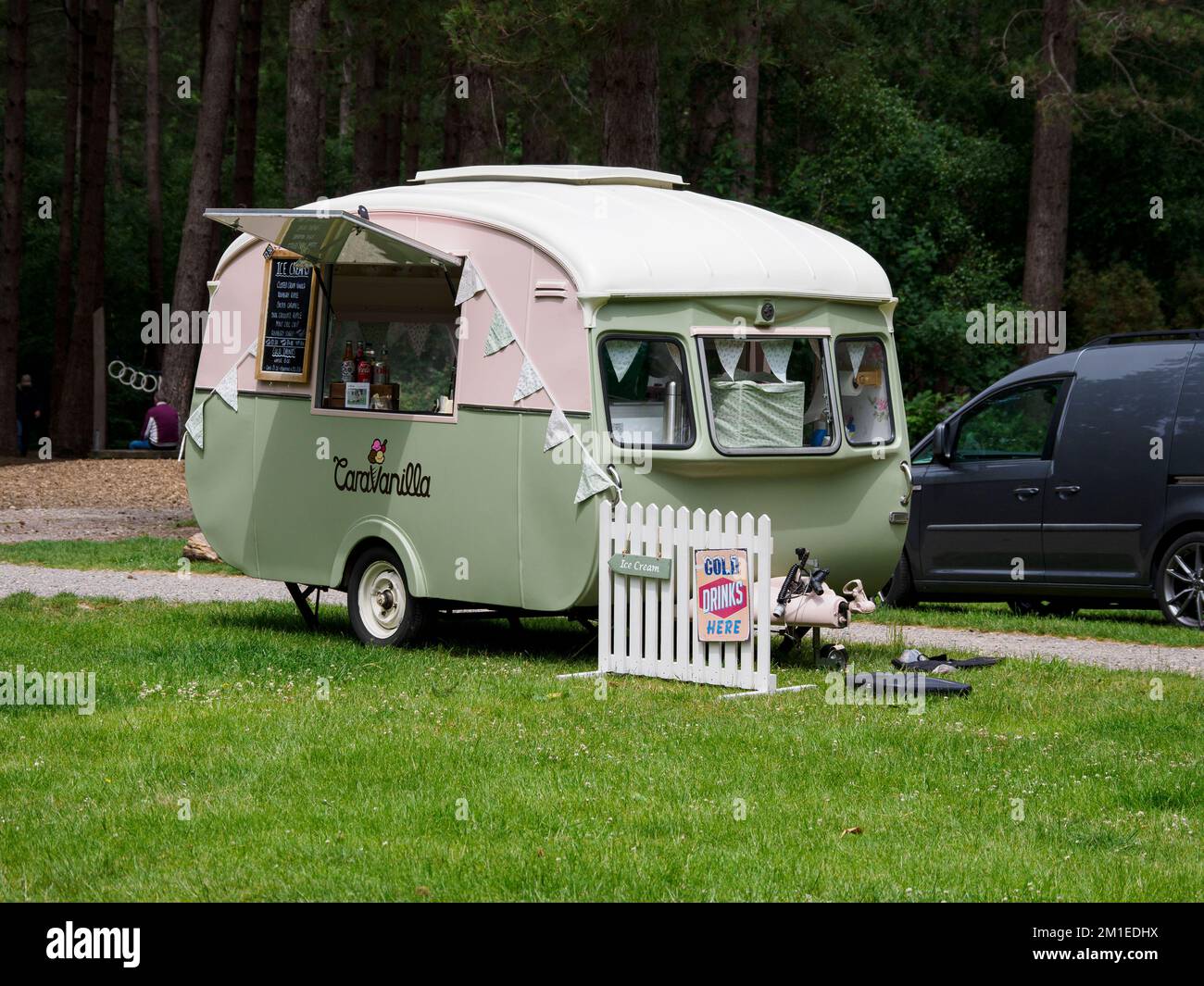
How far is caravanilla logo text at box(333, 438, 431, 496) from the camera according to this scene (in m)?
11.9

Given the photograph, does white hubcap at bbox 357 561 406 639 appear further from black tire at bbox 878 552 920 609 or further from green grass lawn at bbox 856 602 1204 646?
black tire at bbox 878 552 920 609

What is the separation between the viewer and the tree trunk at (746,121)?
27737 millimetres

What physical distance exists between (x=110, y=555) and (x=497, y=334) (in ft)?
29.5

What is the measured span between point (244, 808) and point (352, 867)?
1.05 m

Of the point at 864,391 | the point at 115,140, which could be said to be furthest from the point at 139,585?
the point at 115,140

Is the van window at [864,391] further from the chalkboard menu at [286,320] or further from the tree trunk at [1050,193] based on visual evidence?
the tree trunk at [1050,193]

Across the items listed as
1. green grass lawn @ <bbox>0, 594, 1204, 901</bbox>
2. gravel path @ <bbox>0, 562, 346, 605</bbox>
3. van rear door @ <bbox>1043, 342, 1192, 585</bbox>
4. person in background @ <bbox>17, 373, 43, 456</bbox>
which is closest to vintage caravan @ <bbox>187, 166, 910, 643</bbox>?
green grass lawn @ <bbox>0, 594, 1204, 901</bbox>

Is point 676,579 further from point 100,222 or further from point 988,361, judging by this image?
point 100,222

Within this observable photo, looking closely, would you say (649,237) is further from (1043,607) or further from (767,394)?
(1043,607)

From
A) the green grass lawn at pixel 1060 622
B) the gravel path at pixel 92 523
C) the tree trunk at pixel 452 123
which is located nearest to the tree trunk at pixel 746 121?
the tree trunk at pixel 452 123

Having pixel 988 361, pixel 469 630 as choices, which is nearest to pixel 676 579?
pixel 469 630

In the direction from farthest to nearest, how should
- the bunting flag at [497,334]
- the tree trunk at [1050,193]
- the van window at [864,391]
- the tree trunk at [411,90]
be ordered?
the tree trunk at [411,90], the tree trunk at [1050,193], the van window at [864,391], the bunting flag at [497,334]

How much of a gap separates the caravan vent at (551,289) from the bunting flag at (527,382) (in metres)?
0.42

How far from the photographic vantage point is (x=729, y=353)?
11.4 meters
